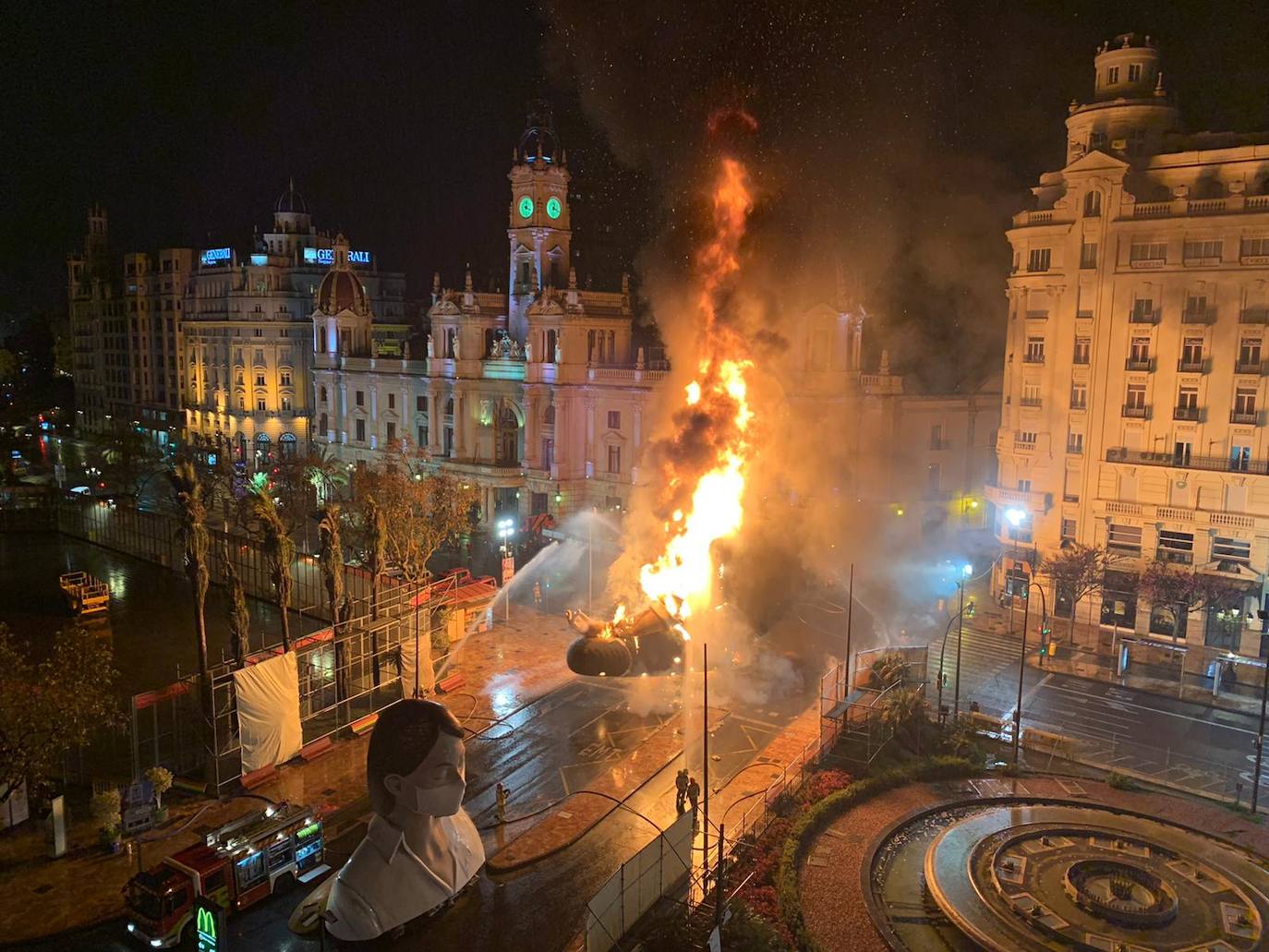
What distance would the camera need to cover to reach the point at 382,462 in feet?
253

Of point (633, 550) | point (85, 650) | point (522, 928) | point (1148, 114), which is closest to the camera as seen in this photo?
point (522, 928)

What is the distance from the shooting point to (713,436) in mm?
41281

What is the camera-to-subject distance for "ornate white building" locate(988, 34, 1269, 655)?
43625mm

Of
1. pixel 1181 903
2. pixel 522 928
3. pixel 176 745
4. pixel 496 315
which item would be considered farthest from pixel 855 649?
pixel 496 315

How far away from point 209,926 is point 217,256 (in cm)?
9352

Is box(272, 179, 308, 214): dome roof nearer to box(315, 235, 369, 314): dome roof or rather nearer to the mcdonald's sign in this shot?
box(315, 235, 369, 314): dome roof

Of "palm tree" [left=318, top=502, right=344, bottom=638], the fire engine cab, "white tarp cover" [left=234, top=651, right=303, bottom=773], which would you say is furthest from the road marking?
the fire engine cab

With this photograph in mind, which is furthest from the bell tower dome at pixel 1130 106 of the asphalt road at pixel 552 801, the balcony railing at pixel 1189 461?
the asphalt road at pixel 552 801

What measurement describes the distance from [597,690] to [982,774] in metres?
15.1

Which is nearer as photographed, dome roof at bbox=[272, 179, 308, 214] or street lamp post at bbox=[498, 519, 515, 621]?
street lamp post at bbox=[498, 519, 515, 621]

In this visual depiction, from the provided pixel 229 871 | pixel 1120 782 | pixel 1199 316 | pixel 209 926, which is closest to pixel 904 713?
pixel 1120 782

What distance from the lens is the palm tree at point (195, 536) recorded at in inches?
1214

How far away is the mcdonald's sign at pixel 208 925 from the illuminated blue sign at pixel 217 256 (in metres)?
90.0

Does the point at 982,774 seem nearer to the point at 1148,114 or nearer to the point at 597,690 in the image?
the point at 597,690
